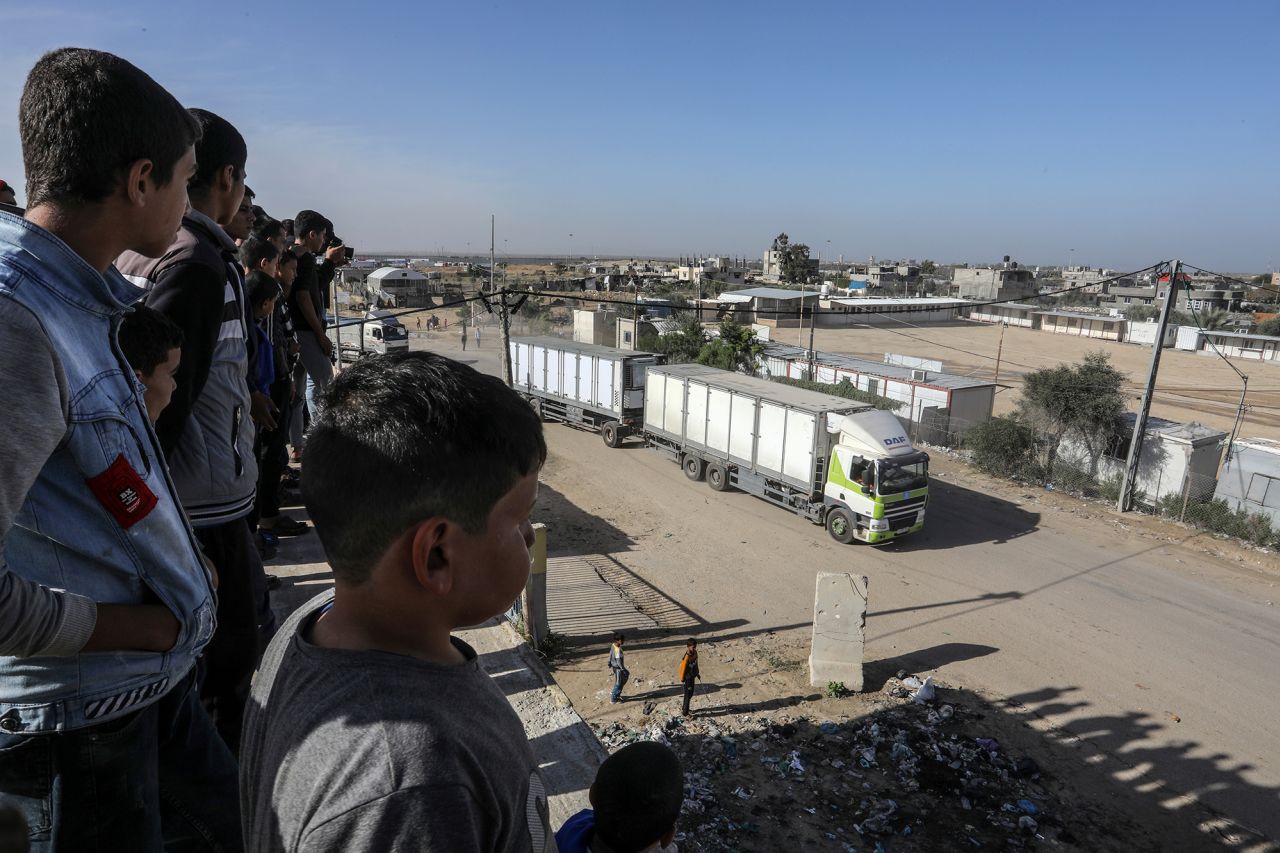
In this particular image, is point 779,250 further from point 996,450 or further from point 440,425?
point 440,425

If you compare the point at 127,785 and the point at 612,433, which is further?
the point at 612,433

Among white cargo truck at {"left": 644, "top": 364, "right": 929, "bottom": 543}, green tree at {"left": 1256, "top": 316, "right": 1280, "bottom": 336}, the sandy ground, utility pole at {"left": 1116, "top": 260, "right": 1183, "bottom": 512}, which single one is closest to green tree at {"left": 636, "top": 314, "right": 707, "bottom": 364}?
white cargo truck at {"left": 644, "top": 364, "right": 929, "bottom": 543}

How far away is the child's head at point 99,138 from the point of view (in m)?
1.56

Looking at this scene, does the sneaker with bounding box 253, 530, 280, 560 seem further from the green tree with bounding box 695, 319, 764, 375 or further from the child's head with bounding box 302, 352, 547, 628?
the green tree with bounding box 695, 319, 764, 375

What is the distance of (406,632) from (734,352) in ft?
96.9

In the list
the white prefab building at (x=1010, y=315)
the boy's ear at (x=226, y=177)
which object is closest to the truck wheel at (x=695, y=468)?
the boy's ear at (x=226, y=177)

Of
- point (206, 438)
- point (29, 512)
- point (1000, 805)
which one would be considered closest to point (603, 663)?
point (1000, 805)

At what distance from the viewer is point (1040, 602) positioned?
13.3 metres

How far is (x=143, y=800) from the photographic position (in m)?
1.73

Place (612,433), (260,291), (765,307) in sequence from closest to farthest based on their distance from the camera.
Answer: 1. (260,291)
2. (612,433)
3. (765,307)

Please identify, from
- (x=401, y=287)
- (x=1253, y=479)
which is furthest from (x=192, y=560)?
(x=401, y=287)

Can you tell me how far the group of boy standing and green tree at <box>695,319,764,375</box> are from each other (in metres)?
28.0

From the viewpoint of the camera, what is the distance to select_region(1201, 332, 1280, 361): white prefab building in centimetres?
4953

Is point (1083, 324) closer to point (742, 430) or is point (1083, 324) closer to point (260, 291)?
point (742, 430)
